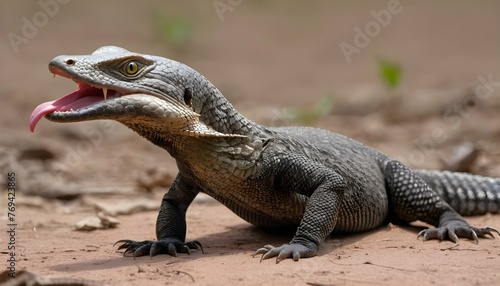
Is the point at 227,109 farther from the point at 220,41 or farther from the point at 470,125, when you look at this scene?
the point at 220,41

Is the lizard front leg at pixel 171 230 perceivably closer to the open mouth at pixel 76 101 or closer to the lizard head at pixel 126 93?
the lizard head at pixel 126 93

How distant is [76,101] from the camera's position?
5.88 m

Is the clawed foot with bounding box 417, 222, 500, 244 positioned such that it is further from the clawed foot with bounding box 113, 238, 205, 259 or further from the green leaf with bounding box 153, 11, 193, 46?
the green leaf with bounding box 153, 11, 193, 46

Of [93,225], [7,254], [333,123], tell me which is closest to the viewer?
[7,254]

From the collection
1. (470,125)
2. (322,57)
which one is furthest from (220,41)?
(470,125)

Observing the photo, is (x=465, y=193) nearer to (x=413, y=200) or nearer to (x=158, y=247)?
(x=413, y=200)

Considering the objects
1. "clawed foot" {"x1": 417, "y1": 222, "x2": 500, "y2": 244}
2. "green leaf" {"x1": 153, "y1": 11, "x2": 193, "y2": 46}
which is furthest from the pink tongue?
"green leaf" {"x1": 153, "y1": 11, "x2": 193, "y2": 46}

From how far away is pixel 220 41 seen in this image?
27609 mm

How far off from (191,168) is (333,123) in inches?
403

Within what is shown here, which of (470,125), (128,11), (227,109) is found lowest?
(227,109)

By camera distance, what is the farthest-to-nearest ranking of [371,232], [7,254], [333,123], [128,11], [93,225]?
[128,11]
[333,123]
[93,225]
[371,232]
[7,254]

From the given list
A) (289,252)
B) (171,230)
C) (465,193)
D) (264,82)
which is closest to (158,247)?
(171,230)

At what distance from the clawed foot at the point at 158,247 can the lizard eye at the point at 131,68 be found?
5.67 ft

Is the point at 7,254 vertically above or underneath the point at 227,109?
underneath
